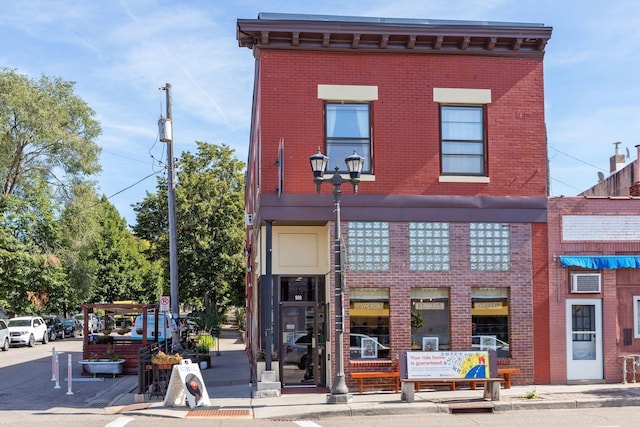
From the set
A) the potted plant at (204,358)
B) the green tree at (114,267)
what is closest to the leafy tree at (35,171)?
the green tree at (114,267)

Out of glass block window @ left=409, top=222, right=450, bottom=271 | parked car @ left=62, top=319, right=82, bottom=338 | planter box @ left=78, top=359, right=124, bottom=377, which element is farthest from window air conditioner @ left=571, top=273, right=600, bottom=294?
parked car @ left=62, top=319, right=82, bottom=338

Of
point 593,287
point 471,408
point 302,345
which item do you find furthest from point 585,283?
point 302,345

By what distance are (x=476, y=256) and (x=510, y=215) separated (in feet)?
4.28

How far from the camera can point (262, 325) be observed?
1877 cm

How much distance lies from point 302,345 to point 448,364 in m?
4.07

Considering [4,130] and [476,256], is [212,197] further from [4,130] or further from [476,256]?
[476,256]

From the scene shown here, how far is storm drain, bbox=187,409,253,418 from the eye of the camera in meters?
14.9

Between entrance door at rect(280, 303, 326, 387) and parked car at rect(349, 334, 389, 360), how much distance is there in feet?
3.40

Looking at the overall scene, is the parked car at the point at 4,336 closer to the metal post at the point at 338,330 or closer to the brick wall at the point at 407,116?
the brick wall at the point at 407,116

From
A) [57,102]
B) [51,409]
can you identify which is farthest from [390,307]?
[57,102]

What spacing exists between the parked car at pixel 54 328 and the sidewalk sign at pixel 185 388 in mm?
35002

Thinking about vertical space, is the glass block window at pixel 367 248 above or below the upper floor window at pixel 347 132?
below

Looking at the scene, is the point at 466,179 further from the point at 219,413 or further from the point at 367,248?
the point at 219,413

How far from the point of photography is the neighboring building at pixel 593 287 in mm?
18234
